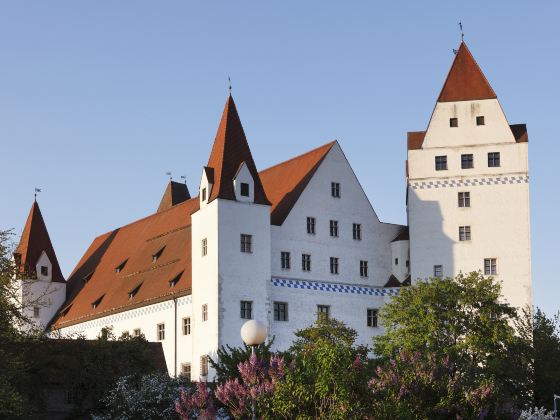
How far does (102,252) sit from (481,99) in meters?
31.8

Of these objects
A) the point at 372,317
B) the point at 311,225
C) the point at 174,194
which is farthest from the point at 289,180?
the point at 174,194

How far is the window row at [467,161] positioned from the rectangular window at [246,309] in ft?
44.9

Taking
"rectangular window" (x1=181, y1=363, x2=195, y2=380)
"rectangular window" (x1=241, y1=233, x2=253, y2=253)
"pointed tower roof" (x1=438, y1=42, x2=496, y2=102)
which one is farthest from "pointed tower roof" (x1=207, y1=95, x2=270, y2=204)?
"pointed tower roof" (x1=438, y1=42, x2=496, y2=102)

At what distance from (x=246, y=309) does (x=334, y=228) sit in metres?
8.07

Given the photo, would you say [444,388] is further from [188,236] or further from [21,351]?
[188,236]

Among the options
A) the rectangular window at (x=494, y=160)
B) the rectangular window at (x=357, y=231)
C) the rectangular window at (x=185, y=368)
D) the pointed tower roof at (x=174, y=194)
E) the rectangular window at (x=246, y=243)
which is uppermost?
the pointed tower roof at (x=174, y=194)

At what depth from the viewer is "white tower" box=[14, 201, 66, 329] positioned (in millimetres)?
78375

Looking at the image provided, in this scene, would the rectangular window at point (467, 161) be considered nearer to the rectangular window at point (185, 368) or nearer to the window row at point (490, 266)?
the window row at point (490, 266)

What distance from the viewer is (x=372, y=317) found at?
63312 mm

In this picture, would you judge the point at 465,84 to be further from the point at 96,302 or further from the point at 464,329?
the point at 96,302

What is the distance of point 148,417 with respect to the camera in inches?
1821

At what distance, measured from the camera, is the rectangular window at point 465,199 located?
62.8 meters

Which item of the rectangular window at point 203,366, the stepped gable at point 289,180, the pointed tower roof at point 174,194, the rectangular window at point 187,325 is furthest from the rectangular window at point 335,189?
the pointed tower roof at point 174,194

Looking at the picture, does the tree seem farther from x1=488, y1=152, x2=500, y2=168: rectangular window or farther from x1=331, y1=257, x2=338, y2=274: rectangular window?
x1=488, y1=152, x2=500, y2=168: rectangular window
